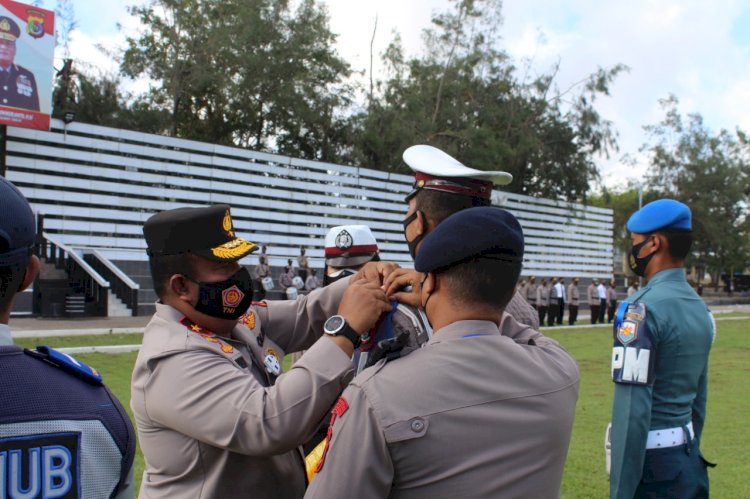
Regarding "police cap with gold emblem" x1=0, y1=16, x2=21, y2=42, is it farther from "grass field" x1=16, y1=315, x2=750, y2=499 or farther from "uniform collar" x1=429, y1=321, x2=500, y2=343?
"uniform collar" x1=429, y1=321, x2=500, y2=343

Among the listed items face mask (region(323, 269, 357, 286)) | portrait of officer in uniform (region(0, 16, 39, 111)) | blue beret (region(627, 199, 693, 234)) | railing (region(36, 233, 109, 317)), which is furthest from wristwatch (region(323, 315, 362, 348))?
portrait of officer in uniform (region(0, 16, 39, 111))

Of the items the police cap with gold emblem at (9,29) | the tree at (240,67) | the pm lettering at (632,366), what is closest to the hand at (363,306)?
the pm lettering at (632,366)

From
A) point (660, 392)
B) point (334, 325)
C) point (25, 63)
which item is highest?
point (25, 63)

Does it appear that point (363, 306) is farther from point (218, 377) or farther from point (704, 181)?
point (704, 181)

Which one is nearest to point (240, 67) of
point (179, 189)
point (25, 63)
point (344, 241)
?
point (179, 189)

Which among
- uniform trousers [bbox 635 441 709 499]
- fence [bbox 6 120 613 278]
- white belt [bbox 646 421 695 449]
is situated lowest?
uniform trousers [bbox 635 441 709 499]

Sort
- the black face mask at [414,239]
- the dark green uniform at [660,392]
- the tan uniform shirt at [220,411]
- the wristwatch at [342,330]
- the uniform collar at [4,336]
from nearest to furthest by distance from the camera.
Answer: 1. the uniform collar at [4,336]
2. the tan uniform shirt at [220,411]
3. the wristwatch at [342,330]
4. the black face mask at [414,239]
5. the dark green uniform at [660,392]

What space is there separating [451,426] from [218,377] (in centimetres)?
66

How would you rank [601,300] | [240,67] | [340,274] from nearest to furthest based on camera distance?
[340,274] < [601,300] < [240,67]

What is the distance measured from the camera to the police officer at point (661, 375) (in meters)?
2.75

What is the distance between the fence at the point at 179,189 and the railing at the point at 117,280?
94cm

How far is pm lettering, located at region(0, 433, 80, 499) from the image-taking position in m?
1.34

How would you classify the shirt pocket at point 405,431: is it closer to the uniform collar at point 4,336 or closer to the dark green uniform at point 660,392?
the uniform collar at point 4,336

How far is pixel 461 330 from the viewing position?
1597mm
